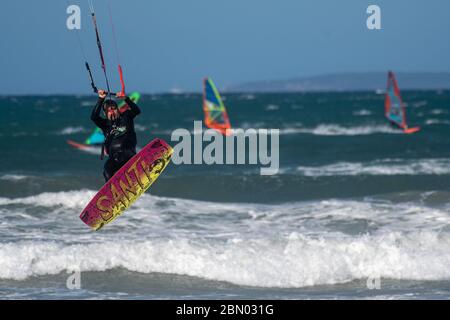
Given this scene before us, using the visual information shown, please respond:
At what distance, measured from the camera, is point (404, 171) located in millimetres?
20125

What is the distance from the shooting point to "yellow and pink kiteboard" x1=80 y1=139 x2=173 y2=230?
9.99 meters

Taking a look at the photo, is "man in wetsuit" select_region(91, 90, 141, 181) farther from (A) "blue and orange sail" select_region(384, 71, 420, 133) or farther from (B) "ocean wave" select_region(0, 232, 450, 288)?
(A) "blue and orange sail" select_region(384, 71, 420, 133)

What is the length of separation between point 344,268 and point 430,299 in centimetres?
178

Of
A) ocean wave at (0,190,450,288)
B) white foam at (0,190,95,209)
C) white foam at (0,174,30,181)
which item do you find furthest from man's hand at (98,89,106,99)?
white foam at (0,174,30,181)

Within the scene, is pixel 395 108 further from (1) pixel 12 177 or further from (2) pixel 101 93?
(2) pixel 101 93

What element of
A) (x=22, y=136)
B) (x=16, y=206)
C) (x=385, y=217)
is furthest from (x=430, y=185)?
(x=22, y=136)

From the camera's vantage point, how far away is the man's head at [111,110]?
31.4 ft

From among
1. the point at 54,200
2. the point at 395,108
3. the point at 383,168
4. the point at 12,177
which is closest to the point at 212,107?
the point at 395,108

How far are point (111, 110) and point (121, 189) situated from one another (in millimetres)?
1029

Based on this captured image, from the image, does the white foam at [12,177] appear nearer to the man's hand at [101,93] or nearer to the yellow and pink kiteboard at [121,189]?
the yellow and pink kiteboard at [121,189]

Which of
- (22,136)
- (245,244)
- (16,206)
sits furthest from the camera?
(22,136)

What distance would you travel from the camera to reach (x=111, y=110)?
31.4ft

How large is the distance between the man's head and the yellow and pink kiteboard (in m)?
0.61
